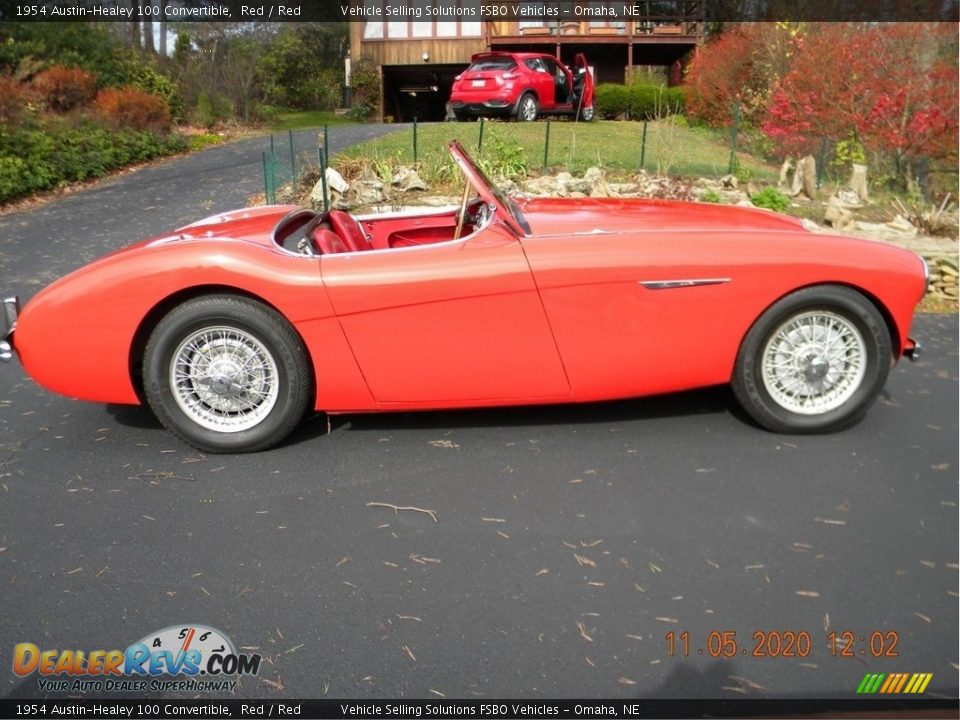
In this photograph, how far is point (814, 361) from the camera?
12.9 feet

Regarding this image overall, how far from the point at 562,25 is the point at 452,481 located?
24667 millimetres

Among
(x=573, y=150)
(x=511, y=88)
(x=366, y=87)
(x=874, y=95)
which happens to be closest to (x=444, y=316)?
(x=573, y=150)

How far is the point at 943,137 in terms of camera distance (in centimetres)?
1096

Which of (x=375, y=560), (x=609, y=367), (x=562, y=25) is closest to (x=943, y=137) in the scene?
(x=609, y=367)

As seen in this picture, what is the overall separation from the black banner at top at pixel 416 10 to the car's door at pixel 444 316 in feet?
48.5

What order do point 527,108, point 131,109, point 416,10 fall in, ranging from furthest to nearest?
1. point 416,10
2. point 131,109
3. point 527,108

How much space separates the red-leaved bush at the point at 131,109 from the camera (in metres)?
18.0

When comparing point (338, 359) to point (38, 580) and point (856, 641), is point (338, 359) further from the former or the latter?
point (856, 641)

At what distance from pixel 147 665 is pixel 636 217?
305cm

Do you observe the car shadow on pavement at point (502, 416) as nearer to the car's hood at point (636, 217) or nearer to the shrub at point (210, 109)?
the car's hood at point (636, 217)

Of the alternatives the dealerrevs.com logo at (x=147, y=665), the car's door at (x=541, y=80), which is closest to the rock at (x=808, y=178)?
the car's door at (x=541, y=80)

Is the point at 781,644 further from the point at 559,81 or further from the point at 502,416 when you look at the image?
the point at 559,81

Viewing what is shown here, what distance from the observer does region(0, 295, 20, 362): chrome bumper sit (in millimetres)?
3916

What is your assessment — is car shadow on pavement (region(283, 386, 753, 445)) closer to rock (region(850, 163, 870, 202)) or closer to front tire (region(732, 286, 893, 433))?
front tire (region(732, 286, 893, 433))
